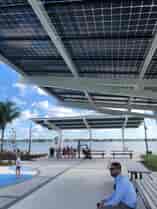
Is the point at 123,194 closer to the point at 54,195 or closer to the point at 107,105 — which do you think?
the point at 54,195

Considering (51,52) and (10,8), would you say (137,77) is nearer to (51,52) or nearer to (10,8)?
(51,52)

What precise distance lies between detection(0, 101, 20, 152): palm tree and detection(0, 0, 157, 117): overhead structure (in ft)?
70.2

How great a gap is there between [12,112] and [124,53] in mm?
26764

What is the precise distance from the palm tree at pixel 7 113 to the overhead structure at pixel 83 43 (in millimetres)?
21403

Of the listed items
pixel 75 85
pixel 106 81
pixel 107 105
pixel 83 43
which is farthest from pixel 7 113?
pixel 83 43

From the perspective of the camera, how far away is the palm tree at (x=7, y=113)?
30375 millimetres

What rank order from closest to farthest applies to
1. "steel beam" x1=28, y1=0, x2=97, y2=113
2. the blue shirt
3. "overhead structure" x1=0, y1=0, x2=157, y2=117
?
the blue shirt → "steel beam" x1=28, y1=0, x2=97, y2=113 → "overhead structure" x1=0, y1=0, x2=157, y2=117

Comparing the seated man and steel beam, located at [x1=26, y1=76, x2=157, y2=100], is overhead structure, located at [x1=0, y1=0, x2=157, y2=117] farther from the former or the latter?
the seated man

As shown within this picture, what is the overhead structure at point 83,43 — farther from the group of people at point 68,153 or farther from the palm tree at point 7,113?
the palm tree at point 7,113

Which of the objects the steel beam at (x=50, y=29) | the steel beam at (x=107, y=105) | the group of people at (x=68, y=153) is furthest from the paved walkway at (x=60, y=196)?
the group of people at (x=68, y=153)

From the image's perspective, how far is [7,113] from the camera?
103ft

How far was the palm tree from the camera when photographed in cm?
Answer: 3038

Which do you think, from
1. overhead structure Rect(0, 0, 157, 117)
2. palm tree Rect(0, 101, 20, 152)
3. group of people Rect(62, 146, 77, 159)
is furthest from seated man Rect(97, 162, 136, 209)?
palm tree Rect(0, 101, 20, 152)

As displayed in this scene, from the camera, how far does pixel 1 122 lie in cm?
3036
